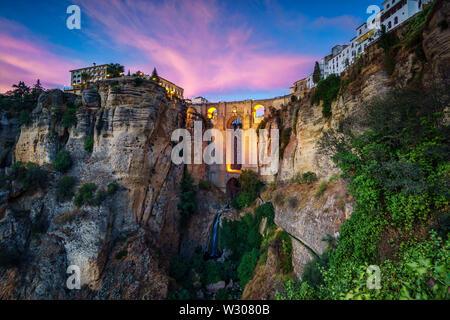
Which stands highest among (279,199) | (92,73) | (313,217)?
(92,73)

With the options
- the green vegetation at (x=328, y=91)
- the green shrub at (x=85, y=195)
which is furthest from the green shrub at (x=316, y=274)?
the green shrub at (x=85, y=195)

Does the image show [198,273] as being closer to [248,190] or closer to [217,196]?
[217,196]

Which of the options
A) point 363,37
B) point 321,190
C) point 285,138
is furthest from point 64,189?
point 363,37

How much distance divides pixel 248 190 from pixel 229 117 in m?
12.5

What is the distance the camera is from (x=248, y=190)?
26.4 meters

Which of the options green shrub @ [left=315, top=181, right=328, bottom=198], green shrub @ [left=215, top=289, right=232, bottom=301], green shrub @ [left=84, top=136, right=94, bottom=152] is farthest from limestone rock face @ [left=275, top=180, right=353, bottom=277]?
green shrub @ [left=84, top=136, right=94, bottom=152]

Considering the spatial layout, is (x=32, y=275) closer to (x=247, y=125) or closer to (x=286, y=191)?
(x=286, y=191)

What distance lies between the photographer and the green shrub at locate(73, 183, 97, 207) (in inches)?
707

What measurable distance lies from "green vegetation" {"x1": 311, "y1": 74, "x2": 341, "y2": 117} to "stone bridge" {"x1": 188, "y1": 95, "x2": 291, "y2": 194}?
1409 cm

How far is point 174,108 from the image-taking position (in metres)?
24.8

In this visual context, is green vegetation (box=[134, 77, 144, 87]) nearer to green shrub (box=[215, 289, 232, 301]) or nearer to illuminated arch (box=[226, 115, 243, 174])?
illuminated arch (box=[226, 115, 243, 174])

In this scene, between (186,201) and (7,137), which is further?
Result: (186,201)
